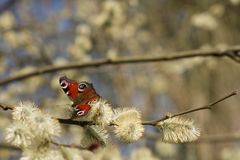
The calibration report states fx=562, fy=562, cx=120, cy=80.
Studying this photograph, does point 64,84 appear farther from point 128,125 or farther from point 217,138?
point 217,138

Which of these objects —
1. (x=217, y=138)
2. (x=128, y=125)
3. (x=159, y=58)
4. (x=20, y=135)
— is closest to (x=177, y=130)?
(x=128, y=125)

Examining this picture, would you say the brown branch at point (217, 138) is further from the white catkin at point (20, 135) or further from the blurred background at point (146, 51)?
the white catkin at point (20, 135)

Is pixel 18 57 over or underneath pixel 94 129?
over

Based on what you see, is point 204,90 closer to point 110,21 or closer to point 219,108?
point 219,108

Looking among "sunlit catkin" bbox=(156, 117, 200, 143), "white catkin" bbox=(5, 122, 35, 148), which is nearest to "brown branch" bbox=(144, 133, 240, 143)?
"sunlit catkin" bbox=(156, 117, 200, 143)

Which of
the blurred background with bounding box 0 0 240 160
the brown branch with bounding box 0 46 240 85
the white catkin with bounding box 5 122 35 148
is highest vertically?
the blurred background with bounding box 0 0 240 160

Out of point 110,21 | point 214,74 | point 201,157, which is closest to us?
point 110,21

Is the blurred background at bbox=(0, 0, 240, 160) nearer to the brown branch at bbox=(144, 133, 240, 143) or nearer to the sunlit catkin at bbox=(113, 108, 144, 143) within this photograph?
the brown branch at bbox=(144, 133, 240, 143)

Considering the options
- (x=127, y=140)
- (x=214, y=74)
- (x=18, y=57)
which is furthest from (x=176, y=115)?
(x=214, y=74)
